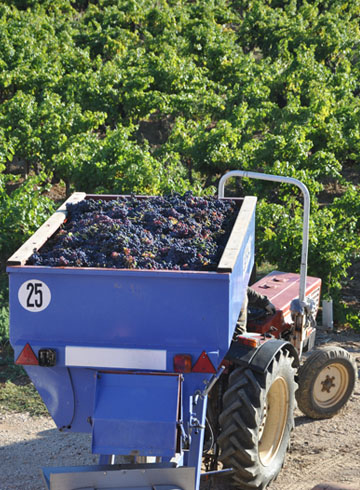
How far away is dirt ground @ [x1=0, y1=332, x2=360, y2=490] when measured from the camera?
6.03 m

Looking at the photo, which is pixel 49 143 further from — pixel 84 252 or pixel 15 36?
pixel 84 252

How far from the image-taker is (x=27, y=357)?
4836mm

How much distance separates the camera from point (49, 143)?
1429 cm

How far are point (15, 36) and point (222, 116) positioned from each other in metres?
7.42

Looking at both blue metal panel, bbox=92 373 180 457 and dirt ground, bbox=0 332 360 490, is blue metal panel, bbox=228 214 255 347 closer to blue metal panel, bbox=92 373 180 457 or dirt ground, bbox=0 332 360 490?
blue metal panel, bbox=92 373 180 457

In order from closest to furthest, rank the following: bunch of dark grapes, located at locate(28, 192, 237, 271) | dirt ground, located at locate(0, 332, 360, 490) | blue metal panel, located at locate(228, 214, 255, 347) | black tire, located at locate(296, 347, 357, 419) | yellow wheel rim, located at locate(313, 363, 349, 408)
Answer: blue metal panel, located at locate(228, 214, 255, 347)
bunch of dark grapes, located at locate(28, 192, 237, 271)
dirt ground, located at locate(0, 332, 360, 490)
black tire, located at locate(296, 347, 357, 419)
yellow wheel rim, located at locate(313, 363, 349, 408)

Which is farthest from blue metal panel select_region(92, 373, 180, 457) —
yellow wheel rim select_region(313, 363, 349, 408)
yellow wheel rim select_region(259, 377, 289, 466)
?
yellow wheel rim select_region(313, 363, 349, 408)

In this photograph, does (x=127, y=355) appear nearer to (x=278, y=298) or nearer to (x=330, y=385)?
(x=278, y=298)

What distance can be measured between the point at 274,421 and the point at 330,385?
1442 millimetres

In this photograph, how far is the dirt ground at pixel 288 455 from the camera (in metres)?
6.03

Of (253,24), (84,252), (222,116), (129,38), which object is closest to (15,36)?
(129,38)

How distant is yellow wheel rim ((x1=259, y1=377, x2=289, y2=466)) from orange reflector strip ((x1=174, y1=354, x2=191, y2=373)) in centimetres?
139

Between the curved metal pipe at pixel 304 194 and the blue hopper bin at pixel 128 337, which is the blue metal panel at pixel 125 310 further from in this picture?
the curved metal pipe at pixel 304 194

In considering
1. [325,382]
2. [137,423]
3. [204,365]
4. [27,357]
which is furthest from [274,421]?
[27,357]
